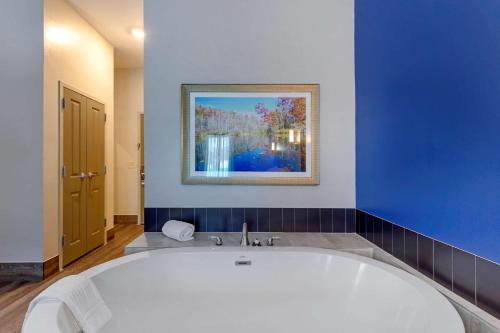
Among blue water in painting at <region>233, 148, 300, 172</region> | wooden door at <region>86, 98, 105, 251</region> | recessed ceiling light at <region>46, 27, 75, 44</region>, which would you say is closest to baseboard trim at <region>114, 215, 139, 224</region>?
wooden door at <region>86, 98, 105, 251</region>

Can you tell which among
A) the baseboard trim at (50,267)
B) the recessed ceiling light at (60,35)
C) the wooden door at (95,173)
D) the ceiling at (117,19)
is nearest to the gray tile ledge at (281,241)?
the baseboard trim at (50,267)

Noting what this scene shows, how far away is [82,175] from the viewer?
10.3ft

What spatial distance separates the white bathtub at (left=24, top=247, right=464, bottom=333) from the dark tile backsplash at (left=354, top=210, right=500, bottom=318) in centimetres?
13

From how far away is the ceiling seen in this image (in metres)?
2.85

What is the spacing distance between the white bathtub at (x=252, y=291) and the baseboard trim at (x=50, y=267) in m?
1.74

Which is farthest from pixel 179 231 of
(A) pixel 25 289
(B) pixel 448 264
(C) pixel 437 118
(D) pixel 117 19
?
(D) pixel 117 19

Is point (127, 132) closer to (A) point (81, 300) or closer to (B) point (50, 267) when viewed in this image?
(B) point (50, 267)

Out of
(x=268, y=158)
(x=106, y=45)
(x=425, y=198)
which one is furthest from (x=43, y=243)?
(x=425, y=198)

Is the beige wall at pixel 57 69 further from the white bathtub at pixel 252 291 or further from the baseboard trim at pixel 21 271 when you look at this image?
the white bathtub at pixel 252 291

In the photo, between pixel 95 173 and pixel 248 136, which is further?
pixel 95 173

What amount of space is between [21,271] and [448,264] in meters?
3.26

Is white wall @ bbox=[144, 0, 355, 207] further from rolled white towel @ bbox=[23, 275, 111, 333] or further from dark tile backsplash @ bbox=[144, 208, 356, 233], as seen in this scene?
rolled white towel @ bbox=[23, 275, 111, 333]

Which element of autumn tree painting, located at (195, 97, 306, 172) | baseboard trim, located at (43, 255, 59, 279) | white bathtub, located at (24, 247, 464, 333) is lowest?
baseboard trim, located at (43, 255, 59, 279)

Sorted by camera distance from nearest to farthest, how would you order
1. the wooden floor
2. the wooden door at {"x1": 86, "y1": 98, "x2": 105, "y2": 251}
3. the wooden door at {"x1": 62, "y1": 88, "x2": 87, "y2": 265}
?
the wooden floor
the wooden door at {"x1": 62, "y1": 88, "x2": 87, "y2": 265}
the wooden door at {"x1": 86, "y1": 98, "x2": 105, "y2": 251}
